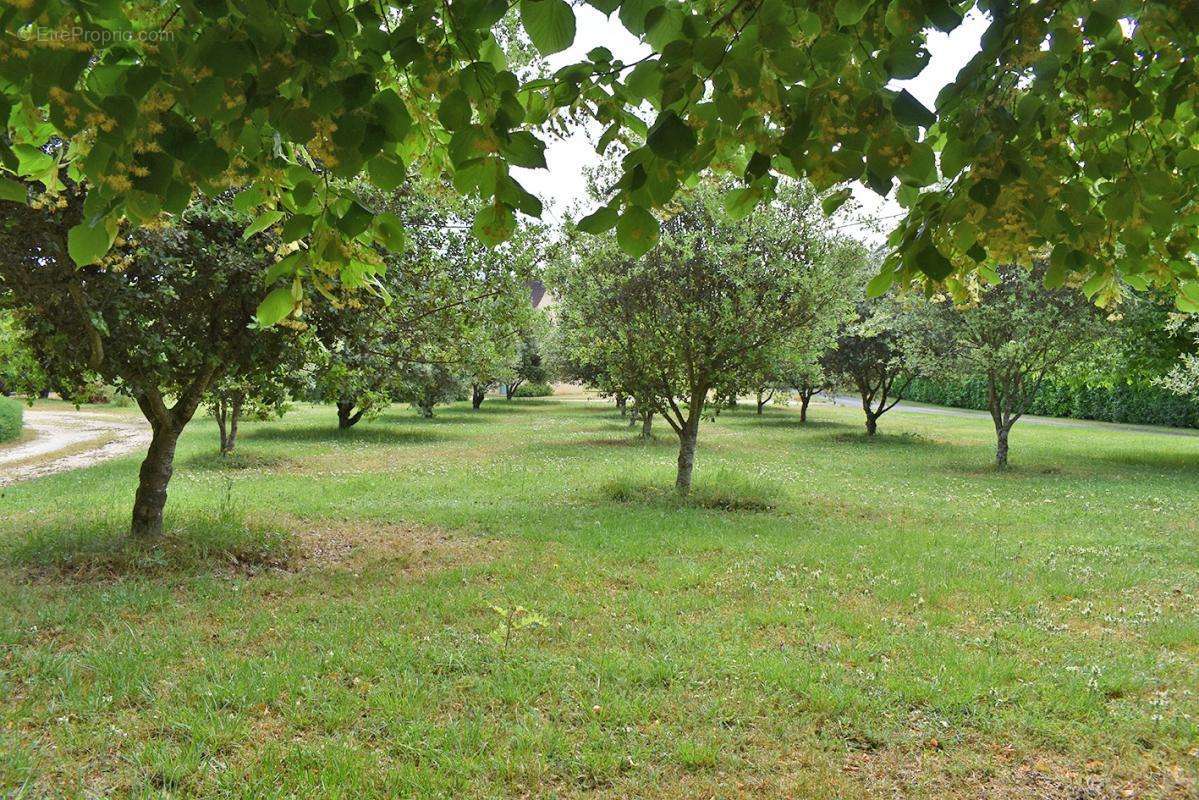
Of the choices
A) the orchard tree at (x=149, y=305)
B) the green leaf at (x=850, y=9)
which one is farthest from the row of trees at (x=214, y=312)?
the green leaf at (x=850, y=9)

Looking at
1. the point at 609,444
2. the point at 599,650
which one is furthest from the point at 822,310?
the point at 609,444

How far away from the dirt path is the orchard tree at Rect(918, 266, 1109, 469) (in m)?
20.3

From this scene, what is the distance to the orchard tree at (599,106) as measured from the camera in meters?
1.80

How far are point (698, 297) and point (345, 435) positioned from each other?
54.2 ft

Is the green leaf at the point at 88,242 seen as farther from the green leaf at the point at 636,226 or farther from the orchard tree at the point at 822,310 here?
the orchard tree at the point at 822,310

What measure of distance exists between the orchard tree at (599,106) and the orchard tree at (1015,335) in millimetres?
14431

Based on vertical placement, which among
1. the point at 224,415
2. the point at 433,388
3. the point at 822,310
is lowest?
the point at 224,415

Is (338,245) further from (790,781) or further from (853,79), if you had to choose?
(790,781)

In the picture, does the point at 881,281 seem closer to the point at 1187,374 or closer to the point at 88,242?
the point at 88,242

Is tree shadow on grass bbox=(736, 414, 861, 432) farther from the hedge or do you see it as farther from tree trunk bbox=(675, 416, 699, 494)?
tree trunk bbox=(675, 416, 699, 494)

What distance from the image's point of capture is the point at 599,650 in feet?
16.8

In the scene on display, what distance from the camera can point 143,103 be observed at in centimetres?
A: 181

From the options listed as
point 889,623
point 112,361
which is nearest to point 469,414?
point 112,361

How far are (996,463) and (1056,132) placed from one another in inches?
706
